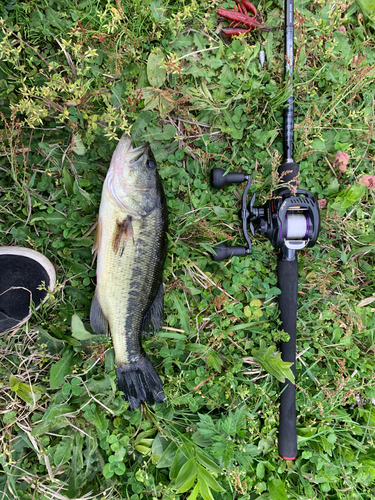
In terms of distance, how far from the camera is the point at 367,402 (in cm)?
299

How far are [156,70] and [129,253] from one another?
1605 mm

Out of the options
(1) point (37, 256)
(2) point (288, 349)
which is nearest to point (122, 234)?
(1) point (37, 256)

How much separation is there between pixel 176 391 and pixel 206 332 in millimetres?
569

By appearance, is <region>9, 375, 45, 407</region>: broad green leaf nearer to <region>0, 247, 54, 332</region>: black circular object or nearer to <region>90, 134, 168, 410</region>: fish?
<region>0, 247, 54, 332</region>: black circular object

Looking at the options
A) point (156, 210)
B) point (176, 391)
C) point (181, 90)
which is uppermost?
point (181, 90)

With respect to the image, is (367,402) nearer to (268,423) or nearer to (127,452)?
(268,423)

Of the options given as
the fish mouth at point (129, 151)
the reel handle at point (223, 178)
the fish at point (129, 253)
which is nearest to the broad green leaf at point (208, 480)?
the fish at point (129, 253)

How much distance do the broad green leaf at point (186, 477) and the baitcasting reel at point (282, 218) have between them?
1.72m

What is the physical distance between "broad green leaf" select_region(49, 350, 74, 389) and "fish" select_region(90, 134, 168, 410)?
365 mm

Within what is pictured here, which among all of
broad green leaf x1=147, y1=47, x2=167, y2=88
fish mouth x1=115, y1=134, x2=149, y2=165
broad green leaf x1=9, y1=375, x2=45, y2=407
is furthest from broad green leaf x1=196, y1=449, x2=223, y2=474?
broad green leaf x1=147, y1=47, x2=167, y2=88

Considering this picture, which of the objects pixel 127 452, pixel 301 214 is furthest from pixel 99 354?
pixel 301 214

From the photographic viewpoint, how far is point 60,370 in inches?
96.0

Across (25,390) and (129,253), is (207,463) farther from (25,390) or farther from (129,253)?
(129,253)

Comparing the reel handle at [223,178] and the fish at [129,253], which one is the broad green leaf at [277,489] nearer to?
the fish at [129,253]
